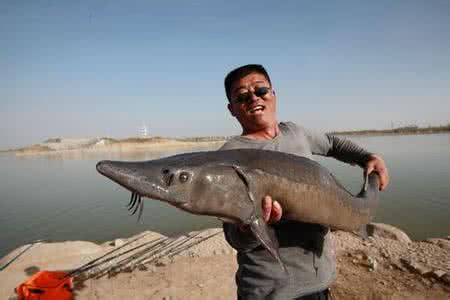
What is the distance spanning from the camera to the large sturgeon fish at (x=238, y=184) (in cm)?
201

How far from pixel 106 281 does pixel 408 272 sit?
579cm

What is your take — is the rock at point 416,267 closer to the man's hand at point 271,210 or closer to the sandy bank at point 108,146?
the man's hand at point 271,210

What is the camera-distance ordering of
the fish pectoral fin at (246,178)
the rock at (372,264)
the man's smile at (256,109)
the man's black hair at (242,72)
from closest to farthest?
the fish pectoral fin at (246,178), the man's smile at (256,109), the man's black hair at (242,72), the rock at (372,264)

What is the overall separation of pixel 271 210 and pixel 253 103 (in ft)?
3.12

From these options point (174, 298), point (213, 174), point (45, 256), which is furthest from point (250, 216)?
point (45, 256)

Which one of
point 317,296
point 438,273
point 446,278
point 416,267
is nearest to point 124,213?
point 416,267

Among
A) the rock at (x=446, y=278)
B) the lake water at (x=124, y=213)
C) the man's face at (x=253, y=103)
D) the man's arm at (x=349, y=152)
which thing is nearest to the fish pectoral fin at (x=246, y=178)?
the man's face at (x=253, y=103)

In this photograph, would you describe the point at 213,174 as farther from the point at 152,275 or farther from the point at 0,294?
the point at 0,294

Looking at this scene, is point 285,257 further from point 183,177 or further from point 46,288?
point 46,288

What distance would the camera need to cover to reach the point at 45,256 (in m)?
7.84

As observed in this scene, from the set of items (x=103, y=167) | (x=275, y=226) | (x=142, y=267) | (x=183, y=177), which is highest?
(x=103, y=167)

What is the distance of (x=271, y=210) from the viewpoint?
2340 millimetres

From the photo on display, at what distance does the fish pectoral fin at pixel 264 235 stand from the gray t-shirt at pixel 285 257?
16 cm

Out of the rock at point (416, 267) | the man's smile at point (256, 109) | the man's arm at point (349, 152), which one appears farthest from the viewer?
the rock at point (416, 267)
